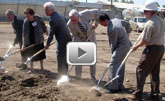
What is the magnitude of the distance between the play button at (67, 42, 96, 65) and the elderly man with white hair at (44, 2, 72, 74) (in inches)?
6.1

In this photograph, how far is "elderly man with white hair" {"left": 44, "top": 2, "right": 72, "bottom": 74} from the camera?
22.4 feet

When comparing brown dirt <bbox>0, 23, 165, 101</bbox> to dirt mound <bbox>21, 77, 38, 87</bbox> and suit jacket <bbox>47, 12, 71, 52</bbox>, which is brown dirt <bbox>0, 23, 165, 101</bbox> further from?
suit jacket <bbox>47, 12, 71, 52</bbox>

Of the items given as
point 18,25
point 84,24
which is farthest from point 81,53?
point 18,25

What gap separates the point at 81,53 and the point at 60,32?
2.75ft

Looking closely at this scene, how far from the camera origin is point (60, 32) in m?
7.04

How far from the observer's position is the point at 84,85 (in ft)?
22.4

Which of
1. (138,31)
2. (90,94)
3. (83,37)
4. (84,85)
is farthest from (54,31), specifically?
(138,31)

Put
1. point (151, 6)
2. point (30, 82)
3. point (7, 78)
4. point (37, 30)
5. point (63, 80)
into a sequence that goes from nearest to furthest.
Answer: point (151, 6), point (30, 82), point (7, 78), point (63, 80), point (37, 30)

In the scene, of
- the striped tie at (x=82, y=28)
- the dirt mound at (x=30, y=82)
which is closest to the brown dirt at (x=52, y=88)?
the dirt mound at (x=30, y=82)

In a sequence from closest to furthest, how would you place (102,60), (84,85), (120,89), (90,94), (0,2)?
1. (90,94)
2. (120,89)
3. (84,85)
4. (102,60)
5. (0,2)

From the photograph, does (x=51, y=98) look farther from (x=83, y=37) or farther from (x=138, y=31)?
(x=138, y=31)

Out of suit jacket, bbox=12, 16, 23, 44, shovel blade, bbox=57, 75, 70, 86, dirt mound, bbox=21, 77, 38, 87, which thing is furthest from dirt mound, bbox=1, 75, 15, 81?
suit jacket, bbox=12, 16, 23, 44

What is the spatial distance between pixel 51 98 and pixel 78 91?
86 centimetres

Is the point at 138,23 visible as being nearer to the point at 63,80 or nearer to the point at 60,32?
the point at 60,32
